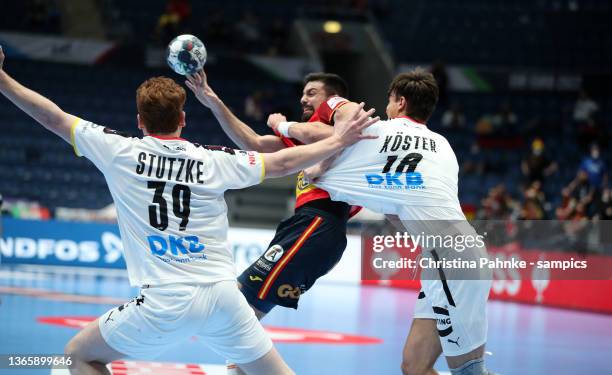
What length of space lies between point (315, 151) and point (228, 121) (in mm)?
1058

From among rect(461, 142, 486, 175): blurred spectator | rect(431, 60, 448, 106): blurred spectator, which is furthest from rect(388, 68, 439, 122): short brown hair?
rect(431, 60, 448, 106): blurred spectator

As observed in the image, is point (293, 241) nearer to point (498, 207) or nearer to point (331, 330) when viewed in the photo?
point (331, 330)

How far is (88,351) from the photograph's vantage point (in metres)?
4.57

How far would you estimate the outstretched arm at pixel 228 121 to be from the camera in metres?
5.80

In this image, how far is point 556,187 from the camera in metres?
22.3

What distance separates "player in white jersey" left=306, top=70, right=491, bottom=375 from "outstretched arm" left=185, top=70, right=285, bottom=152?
500 millimetres

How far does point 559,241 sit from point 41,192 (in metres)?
12.4

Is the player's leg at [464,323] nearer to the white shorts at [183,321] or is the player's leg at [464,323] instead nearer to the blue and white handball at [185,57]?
the white shorts at [183,321]

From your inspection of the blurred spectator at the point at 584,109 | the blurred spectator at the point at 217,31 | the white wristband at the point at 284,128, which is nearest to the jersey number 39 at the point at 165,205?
the white wristband at the point at 284,128

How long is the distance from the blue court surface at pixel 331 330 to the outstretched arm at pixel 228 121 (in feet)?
7.88

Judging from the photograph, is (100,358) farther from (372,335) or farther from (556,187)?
(556,187)

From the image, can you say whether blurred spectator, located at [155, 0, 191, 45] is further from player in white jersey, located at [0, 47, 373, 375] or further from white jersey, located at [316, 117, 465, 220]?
player in white jersey, located at [0, 47, 373, 375]

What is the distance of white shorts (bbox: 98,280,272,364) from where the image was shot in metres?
4.57

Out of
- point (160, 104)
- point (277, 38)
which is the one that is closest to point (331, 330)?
point (160, 104)
